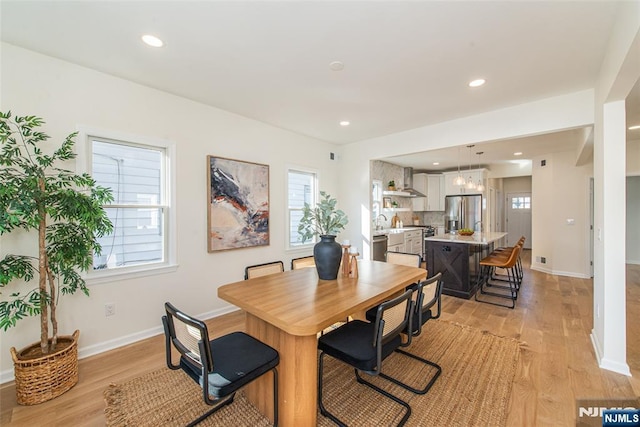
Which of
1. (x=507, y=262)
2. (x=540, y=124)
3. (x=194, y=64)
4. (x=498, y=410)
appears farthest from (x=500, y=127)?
(x=194, y=64)

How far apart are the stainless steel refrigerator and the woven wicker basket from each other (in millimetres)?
7646

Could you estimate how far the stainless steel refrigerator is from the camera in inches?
277

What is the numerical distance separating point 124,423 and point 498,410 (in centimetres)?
248

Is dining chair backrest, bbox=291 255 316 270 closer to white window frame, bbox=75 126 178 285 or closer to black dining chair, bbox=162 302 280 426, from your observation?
black dining chair, bbox=162 302 280 426

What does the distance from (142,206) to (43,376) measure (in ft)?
5.12

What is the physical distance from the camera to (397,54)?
2.23 m

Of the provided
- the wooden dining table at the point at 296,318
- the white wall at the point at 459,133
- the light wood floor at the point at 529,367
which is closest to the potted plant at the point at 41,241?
the light wood floor at the point at 529,367

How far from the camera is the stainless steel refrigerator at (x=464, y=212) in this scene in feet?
23.1

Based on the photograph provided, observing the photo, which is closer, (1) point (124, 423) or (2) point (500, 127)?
(1) point (124, 423)

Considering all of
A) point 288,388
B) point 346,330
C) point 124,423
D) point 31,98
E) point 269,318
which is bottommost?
point 124,423

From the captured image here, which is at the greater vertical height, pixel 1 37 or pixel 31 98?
pixel 1 37

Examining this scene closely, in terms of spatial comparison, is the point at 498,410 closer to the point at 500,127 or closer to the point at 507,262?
the point at 507,262

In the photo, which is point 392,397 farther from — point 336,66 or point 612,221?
point 336,66

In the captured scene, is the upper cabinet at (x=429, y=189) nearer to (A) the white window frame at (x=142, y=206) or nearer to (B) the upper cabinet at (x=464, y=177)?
(B) the upper cabinet at (x=464, y=177)
